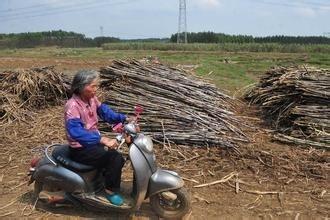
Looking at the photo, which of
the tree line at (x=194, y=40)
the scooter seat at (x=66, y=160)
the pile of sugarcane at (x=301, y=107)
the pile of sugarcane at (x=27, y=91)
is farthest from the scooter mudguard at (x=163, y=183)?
the tree line at (x=194, y=40)

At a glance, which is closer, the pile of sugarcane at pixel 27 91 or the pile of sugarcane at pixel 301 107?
the pile of sugarcane at pixel 301 107

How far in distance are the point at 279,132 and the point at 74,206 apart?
3.88m

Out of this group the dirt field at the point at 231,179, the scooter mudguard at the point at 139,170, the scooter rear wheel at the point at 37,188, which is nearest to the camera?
the scooter mudguard at the point at 139,170

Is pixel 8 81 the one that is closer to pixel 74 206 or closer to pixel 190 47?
pixel 74 206

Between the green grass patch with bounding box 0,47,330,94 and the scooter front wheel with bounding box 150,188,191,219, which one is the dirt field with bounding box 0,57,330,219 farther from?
the green grass patch with bounding box 0,47,330,94

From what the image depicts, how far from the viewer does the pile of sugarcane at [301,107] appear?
23.0 ft

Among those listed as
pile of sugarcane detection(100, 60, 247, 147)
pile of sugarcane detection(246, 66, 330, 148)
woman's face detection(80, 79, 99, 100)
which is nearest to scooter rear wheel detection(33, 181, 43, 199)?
woman's face detection(80, 79, 99, 100)

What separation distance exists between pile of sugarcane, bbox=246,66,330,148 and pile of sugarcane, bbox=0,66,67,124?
166 inches

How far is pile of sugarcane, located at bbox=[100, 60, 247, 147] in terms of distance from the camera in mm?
6859

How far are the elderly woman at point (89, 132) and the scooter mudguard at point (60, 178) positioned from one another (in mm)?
181

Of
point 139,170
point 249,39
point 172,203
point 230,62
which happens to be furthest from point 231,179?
point 249,39

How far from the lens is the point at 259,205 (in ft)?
16.0

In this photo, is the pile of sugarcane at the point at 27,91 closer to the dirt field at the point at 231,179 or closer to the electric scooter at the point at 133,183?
the dirt field at the point at 231,179

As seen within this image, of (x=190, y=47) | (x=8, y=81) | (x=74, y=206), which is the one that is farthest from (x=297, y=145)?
(x=190, y=47)
